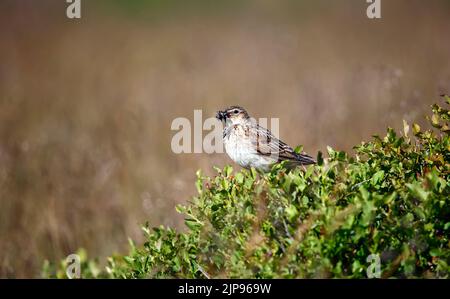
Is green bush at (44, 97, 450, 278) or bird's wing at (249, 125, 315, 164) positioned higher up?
bird's wing at (249, 125, 315, 164)

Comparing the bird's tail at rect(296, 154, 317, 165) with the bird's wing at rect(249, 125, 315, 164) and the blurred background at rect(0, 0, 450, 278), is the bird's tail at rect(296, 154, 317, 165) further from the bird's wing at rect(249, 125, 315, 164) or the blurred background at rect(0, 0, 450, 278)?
the blurred background at rect(0, 0, 450, 278)

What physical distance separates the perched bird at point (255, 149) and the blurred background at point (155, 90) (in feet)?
3.13

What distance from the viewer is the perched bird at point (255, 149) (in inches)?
251

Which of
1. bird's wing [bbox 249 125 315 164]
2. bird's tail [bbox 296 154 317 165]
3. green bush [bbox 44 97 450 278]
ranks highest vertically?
bird's wing [bbox 249 125 315 164]

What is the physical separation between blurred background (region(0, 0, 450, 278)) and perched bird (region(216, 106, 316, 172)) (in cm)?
95

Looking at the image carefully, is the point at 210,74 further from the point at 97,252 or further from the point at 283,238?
the point at 283,238

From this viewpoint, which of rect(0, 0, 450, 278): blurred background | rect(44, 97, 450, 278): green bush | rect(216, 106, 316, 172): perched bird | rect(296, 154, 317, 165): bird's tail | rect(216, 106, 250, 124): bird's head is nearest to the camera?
rect(44, 97, 450, 278): green bush

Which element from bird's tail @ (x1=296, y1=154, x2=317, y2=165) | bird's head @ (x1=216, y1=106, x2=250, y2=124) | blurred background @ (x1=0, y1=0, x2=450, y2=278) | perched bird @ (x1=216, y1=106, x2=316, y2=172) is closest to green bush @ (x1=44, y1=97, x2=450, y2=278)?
bird's tail @ (x1=296, y1=154, x2=317, y2=165)

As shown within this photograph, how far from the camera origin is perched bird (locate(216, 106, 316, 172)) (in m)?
6.38

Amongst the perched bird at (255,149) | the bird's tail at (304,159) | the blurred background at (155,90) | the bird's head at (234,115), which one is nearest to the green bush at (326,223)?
the bird's tail at (304,159)

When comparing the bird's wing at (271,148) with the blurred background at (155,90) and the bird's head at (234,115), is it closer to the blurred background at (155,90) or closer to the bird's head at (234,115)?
the bird's head at (234,115)

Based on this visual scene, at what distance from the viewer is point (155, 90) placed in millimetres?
13320

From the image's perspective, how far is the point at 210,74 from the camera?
14227 millimetres

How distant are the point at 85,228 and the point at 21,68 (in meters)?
8.96
